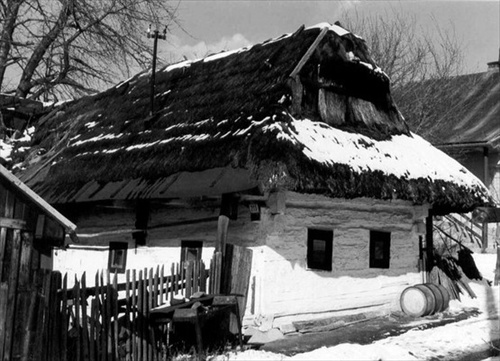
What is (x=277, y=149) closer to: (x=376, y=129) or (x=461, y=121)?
(x=376, y=129)

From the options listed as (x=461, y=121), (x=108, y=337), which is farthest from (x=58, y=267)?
(x=461, y=121)

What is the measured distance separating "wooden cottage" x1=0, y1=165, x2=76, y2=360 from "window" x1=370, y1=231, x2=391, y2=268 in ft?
22.2

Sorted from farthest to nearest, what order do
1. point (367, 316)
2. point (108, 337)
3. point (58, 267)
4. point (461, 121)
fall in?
point (461, 121), point (58, 267), point (367, 316), point (108, 337)

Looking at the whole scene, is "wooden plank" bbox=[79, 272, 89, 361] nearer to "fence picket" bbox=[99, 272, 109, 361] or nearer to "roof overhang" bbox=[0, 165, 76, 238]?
"fence picket" bbox=[99, 272, 109, 361]

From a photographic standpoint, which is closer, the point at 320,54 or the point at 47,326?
the point at 47,326

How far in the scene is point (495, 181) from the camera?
2128cm

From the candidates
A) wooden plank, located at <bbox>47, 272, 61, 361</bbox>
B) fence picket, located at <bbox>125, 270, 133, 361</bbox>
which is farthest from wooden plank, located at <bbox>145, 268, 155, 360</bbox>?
wooden plank, located at <bbox>47, 272, 61, 361</bbox>

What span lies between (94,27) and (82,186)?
15134 mm

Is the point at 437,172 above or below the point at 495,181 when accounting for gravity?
below

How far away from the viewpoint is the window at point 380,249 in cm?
1108

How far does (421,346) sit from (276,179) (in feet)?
10.2

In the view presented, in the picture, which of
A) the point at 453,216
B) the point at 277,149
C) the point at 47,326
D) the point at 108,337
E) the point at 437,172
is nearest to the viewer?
the point at 47,326

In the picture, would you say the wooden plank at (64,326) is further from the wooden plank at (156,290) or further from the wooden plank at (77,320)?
the wooden plank at (156,290)

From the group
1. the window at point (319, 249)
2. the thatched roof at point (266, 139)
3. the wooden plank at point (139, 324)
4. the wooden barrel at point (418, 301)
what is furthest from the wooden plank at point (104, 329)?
the wooden barrel at point (418, 301)
